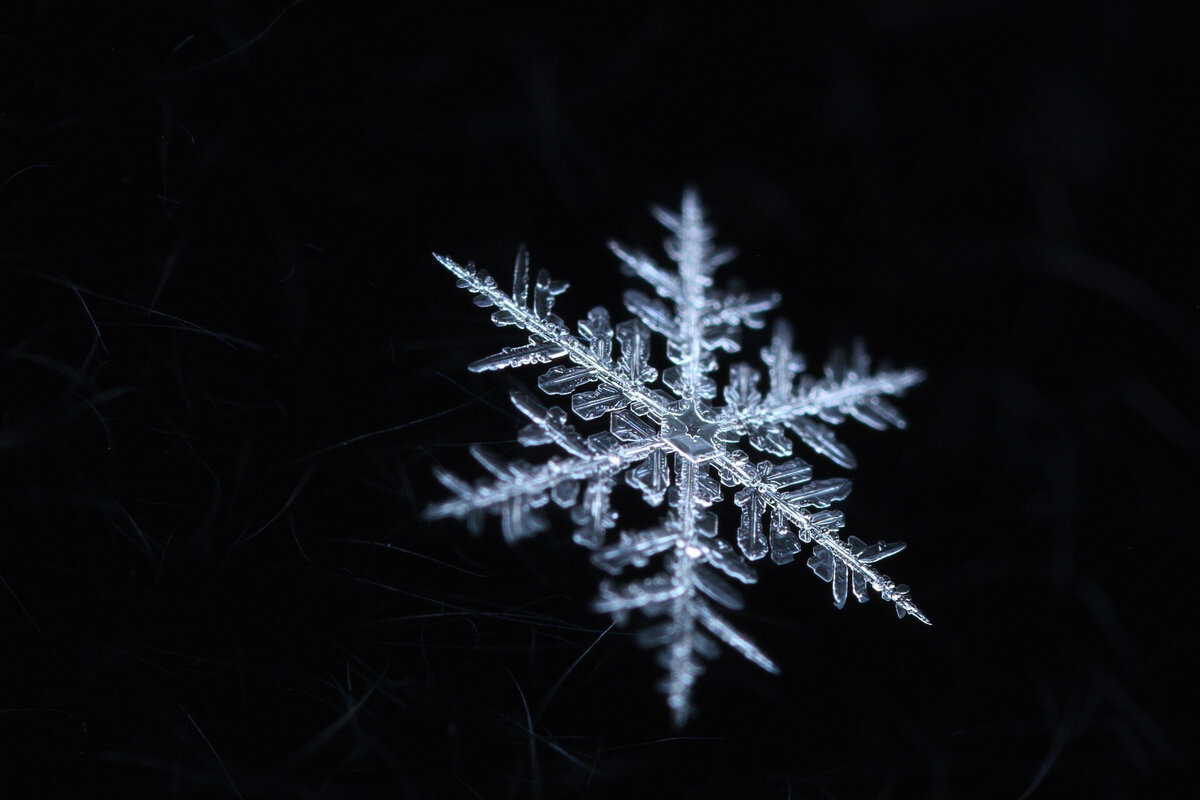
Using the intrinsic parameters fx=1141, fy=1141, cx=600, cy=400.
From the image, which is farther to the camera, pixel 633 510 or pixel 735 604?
pixel 633 510

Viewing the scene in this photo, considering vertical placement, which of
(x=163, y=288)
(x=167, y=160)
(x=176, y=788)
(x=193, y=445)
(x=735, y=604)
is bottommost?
(x=176, y=788)

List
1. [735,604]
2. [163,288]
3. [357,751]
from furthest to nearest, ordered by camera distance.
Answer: [163,288], [357,751], [735,604]

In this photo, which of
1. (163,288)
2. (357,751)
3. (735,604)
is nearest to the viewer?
(735,604)

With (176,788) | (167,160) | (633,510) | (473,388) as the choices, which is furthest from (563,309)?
(176,788)

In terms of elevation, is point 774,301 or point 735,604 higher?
point 774,301

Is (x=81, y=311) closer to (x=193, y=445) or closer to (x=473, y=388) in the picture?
(x=193, y=445)

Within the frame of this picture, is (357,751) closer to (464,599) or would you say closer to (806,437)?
(464,599)

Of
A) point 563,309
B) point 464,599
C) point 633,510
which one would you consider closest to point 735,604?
point 633,510
